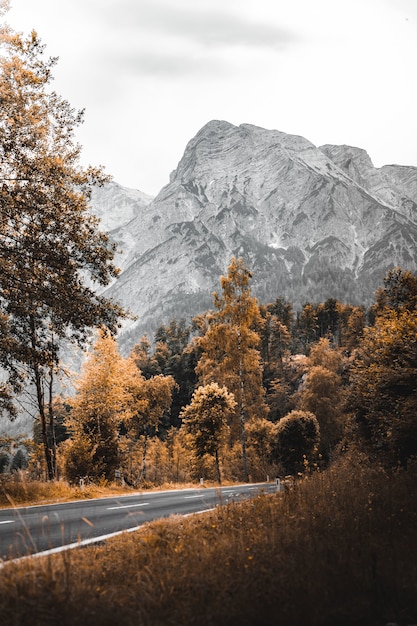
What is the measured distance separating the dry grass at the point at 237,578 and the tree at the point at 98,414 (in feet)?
49.5

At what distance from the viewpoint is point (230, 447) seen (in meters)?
42.5

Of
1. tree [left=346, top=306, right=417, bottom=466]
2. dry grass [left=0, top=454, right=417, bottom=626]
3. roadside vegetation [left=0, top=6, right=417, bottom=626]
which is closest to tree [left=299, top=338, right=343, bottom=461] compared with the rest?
roadside vegetation [left=0, top=6, right=417, bottom=626]

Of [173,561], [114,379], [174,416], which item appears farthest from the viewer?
[174,416]

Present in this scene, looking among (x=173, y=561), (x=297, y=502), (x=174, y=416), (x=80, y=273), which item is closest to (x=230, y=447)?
(x=80, y=273)

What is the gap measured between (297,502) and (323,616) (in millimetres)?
4750

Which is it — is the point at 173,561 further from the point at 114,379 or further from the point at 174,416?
the point at 174,416

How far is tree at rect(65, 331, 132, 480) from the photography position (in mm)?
22688

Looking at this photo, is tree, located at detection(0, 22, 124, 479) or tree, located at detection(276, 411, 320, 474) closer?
tree, located at detection(0, 22, 124, 479)

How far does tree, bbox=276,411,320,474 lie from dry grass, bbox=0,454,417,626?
22.3 m

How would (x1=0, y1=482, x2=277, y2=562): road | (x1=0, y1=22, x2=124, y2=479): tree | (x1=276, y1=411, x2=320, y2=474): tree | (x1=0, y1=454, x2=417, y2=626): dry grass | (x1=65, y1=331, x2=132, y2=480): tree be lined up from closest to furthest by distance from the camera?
(x1=0, y1=454, x2=417, y2=626): dry grass → (x1=0, y1=482, x2=277, y2=562): road → (x1=0, y1=22, x2=124, y2=479): tree → (x1=65, y1=331, x2=132, y2=480): tree → (x1=276, y1=411, x2=320, y2=474): tree

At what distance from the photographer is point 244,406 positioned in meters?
32.6

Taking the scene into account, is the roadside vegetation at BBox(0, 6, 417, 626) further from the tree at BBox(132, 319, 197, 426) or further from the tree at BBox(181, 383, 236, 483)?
the tree at BBox(132, 319, 197, 426)

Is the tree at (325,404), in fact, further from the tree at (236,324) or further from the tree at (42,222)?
the tree at (42,222)

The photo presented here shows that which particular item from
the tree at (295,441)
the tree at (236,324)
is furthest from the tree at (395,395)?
the tree at (236,324)
